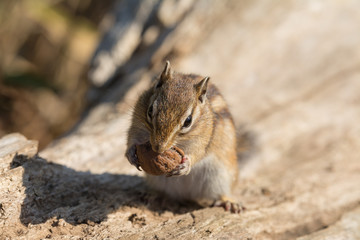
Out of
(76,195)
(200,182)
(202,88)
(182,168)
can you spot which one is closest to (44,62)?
(76,195)

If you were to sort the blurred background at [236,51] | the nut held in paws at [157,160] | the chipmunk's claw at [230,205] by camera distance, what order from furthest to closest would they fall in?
the blurred background at [236,51] → the chipmunk's claw at [230,205] → the nut held in paws at [157,160]

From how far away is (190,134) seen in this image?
325 centimetres

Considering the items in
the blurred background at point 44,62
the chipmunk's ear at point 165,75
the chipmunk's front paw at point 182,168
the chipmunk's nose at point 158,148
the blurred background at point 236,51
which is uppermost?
the blurred background at point 44,62

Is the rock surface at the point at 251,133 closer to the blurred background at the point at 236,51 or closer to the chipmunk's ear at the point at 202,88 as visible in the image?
the blurred background at the point at 236,51

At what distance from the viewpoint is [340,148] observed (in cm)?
497

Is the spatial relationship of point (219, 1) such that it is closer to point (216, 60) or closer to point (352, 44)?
point (216, 60)

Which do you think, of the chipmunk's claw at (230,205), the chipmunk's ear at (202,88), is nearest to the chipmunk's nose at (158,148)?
the chipmunk's ear at (202,88)

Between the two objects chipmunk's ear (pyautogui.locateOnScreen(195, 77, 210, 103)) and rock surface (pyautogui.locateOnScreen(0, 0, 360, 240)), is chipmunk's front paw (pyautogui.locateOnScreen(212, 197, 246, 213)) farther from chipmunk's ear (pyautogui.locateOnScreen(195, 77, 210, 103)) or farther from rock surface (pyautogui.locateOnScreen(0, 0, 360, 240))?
chipmunk's ear (pyautogui.locateOnScreen(195, 77, 210, 103))

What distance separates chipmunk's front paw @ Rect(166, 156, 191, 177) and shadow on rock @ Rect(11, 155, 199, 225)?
0.50m

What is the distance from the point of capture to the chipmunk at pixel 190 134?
9.82 feet

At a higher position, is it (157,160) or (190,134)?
(190,134)

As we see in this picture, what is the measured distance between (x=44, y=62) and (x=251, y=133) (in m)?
4.67

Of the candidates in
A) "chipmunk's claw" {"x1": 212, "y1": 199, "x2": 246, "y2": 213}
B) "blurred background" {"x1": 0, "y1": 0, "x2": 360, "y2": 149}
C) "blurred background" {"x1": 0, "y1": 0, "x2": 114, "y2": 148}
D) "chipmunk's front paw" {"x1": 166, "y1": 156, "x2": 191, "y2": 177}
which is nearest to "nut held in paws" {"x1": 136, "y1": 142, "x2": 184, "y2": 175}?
"chipmunk's front paw" {"x1": 166, "y1": 156, "x2": 191, "y2": 177}

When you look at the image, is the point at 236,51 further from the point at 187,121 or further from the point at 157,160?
the point at 157,160
